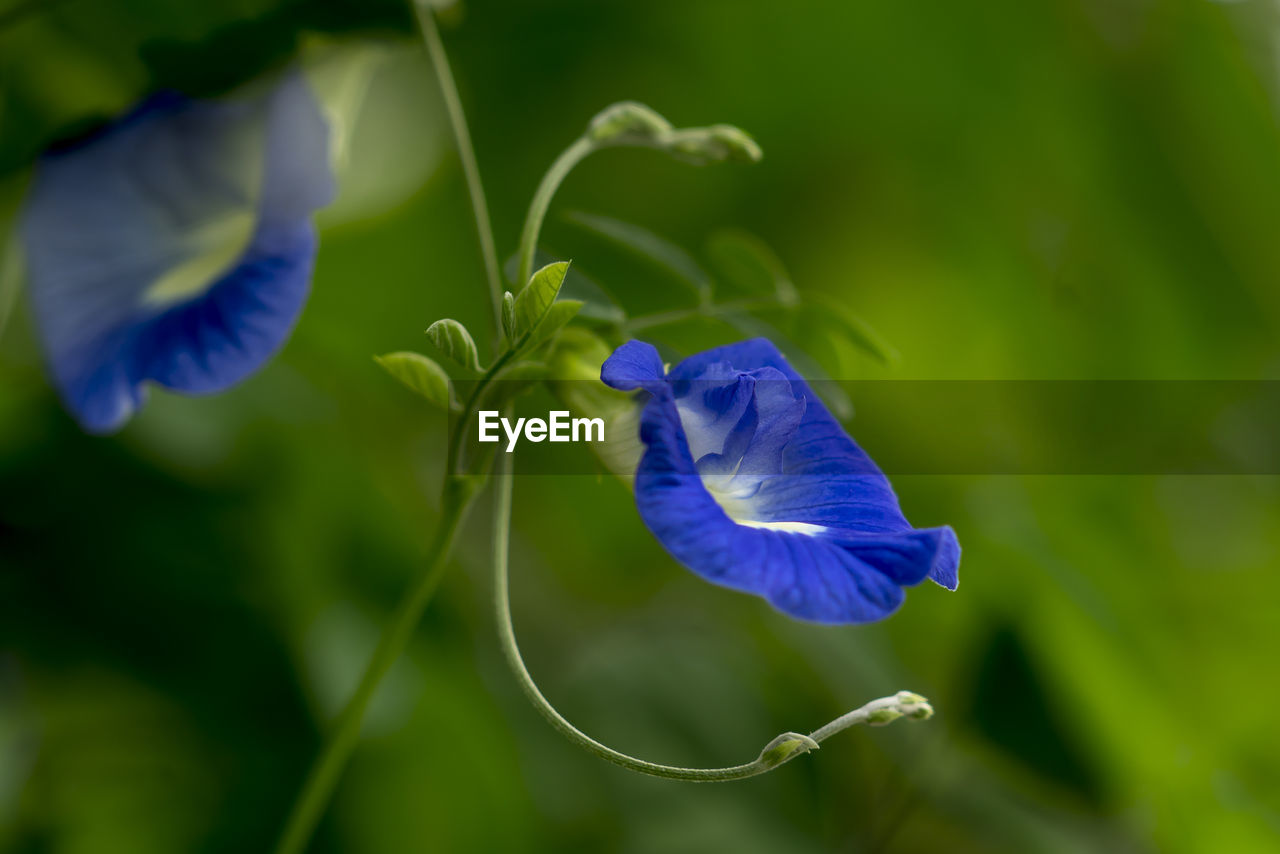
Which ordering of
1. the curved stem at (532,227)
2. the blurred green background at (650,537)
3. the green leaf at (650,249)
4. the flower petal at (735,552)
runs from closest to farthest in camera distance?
the flower petal at (735,552)
the curved stem at (532,227)
the green leaf at (650,249)
the blurred green background at (650,537)

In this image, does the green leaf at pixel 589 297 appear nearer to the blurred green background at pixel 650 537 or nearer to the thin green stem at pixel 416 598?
the thin green stem at pixel 416 598

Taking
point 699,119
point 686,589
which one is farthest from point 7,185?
point 686,589

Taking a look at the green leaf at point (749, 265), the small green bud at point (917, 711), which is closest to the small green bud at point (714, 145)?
the green leaf at point (749, 265)

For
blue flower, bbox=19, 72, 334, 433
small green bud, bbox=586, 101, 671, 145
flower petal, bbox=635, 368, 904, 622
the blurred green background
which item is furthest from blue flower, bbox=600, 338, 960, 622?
the blurred green background

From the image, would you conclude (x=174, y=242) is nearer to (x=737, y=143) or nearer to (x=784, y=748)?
(x=737, y=143)

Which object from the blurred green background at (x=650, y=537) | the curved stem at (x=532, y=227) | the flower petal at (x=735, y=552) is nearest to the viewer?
the flower petal at (x=735, y=552)

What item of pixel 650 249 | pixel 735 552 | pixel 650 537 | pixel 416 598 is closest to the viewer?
pixel 735 552

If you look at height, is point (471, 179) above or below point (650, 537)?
Result: above

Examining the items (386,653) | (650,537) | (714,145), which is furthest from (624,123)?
(650,537)

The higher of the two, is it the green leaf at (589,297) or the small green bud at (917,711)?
the green leaf at (589,297)
